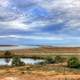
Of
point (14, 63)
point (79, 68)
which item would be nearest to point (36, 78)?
point (79, 68)

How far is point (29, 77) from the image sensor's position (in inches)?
1505

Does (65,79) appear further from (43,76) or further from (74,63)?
(74,63)

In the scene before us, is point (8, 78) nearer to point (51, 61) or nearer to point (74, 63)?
point (74, 63)

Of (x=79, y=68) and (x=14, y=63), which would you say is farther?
(x=14, y=63)

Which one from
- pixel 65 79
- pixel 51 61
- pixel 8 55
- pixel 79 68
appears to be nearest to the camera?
pixel 65 79

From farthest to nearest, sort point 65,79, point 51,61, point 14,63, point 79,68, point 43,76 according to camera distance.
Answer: point 51,61 < point 14,63 < point 79,68 < point 43,76 < point 65,79

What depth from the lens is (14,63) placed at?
58.8 m

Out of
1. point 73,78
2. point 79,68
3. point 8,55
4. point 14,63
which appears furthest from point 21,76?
point 8,55

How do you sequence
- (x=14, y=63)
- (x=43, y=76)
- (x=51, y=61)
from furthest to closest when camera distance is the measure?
(x=51, y=61) → (x=14, y=63) → (x=43, y=76)

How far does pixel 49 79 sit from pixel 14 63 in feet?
72.4

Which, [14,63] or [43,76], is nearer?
[43,76]

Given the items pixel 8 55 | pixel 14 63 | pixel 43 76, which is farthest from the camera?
pixel 8 55

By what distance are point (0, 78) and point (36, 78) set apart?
4.03 metres

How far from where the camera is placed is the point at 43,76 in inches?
1561
